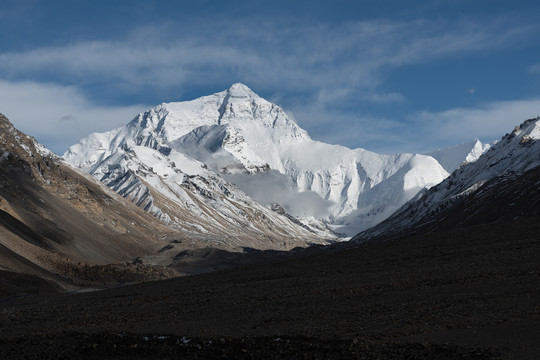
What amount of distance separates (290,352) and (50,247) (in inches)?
4303

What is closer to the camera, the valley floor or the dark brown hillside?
the valley floor

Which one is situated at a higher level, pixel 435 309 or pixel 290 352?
pixel 435 309

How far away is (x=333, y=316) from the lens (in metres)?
34.8

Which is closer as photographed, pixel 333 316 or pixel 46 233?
pixel 333 316

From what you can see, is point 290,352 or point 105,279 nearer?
point 290,352

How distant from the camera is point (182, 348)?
29.0 metres

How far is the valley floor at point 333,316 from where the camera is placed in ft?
86.7

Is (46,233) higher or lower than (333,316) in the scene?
lower

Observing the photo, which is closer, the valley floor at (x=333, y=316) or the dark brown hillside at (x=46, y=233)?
the valley floor at (x=333, y=316)

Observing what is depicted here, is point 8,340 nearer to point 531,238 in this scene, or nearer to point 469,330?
point 469,330

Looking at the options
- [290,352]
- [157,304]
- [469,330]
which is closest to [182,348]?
[290,352]

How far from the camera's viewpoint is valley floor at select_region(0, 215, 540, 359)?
26.4 metres

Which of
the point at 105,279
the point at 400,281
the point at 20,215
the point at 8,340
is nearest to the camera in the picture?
the point at 8,340

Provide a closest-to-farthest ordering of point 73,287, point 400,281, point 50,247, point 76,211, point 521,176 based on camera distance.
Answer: point 400,281
point 73,287
point 50,247
point 521,176
point 76,211
